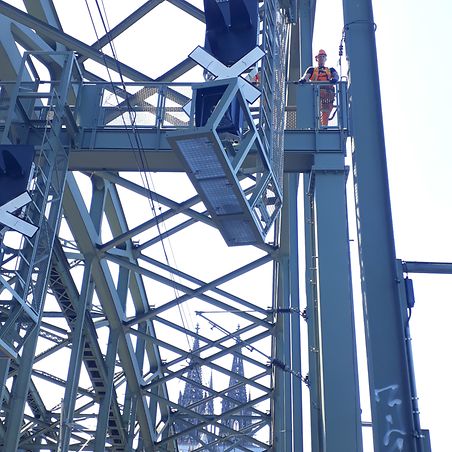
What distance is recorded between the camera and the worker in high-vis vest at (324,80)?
1259 cm

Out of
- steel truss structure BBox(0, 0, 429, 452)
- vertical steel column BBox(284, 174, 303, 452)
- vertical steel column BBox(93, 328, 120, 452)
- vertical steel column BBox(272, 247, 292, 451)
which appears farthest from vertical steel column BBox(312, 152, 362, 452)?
vertical steel column BBox(93, 328, 120, 452)

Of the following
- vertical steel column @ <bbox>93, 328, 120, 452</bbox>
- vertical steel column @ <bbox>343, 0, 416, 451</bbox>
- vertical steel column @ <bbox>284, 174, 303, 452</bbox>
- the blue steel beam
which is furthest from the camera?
vertical steel column @ <bbox>93, 328, 120, 452</bbox>

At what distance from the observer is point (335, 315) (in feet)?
33.9

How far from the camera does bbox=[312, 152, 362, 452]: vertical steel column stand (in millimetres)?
9516

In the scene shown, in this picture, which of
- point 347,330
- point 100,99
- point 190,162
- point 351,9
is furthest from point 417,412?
point 100,99

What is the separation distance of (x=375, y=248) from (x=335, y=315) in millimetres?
4927

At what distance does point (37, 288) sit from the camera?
38.4 feet

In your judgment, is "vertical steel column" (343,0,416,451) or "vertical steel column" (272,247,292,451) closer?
"vertical steel column" (343,0,416,451)

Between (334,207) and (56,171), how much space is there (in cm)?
473

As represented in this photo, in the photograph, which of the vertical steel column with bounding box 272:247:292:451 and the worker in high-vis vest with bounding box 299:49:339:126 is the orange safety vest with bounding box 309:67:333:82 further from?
the vertical steel column with bounding box 272:247:292:451

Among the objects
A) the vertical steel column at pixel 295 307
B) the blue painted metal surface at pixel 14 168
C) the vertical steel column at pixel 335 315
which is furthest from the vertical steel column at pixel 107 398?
the vertical steel column at pixel 335 315

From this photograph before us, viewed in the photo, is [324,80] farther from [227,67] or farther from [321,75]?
[227,67]

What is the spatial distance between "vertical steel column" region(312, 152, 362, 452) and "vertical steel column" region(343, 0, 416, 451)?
14.7ft

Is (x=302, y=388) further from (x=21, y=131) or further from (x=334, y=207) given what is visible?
(x=21, y=131)
